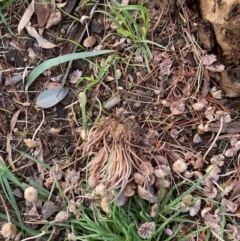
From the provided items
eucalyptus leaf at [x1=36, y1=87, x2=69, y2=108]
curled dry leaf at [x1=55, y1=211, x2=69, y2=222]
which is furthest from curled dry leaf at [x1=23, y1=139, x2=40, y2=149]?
curled dry leaf at [x1=55, y1=211, x2=69, y2=222]

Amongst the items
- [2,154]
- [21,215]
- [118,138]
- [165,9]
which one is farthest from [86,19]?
[21,215]

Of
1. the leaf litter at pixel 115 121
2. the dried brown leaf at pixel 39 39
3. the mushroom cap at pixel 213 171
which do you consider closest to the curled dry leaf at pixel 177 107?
the leaf litter at pixel 115 121

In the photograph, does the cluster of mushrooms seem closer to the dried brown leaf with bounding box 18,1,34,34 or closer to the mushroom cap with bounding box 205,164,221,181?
the mushroom cap with bounding box 205,164,221,181

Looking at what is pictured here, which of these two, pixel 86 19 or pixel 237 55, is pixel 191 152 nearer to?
pixel 237 55

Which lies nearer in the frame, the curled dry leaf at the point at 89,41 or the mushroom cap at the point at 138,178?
the mushroom cap at the point at 138,178

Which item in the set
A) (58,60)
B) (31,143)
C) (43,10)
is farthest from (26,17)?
(31,143)

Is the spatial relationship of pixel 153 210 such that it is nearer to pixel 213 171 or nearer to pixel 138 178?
pixel 138 178

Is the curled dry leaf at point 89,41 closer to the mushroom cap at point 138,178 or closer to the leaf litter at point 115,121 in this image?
the leaf litter at point 115,121
